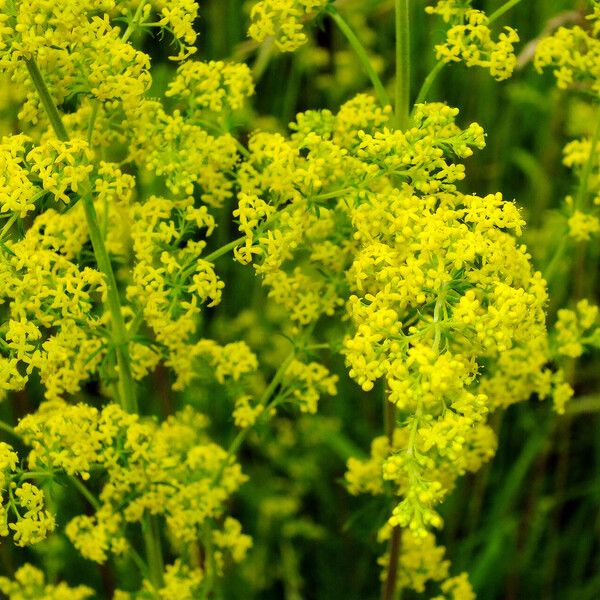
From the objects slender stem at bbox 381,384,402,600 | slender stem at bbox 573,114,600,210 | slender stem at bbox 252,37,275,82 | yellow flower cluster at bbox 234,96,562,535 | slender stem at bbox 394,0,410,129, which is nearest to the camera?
yellow flower cluster at bbox 234,96,562,535

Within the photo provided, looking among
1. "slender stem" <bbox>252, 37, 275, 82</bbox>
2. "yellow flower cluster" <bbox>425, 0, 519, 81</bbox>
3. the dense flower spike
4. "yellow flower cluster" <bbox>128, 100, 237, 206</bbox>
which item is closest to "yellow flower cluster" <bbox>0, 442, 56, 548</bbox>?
the dense flower spike

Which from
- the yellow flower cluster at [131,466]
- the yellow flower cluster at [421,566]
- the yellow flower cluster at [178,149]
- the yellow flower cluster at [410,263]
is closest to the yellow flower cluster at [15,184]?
the yellow flower cluster at [178,149]

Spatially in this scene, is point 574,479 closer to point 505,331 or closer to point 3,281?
point 505,331

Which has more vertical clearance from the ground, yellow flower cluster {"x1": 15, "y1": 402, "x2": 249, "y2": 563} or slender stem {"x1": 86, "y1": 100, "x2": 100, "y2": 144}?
slender stem {"x1": 86, "y1": 100, "x2": 100, "y2": 144}

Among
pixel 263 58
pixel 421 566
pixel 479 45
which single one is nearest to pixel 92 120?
pixel 479 45

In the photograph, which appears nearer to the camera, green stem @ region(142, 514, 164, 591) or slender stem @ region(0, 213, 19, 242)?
slender stem @ region(0, 213, 19, 242)

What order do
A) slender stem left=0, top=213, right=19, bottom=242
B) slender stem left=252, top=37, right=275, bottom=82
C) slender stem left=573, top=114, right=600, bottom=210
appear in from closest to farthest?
slender stem left=0, top=213, right=19, bottom=242 < slender stem left=573, top=114, right=600, bottom=210 < slender stem left=252, top=37, right=275, bottom=82

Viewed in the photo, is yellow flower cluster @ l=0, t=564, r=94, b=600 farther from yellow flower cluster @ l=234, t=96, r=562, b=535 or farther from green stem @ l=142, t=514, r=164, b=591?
yellow flower cluster @ l=234, t=96, r=562, b=535
